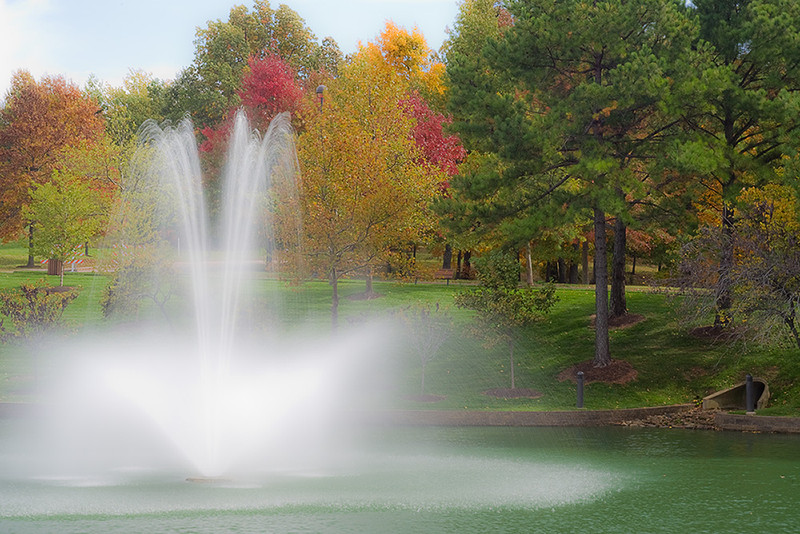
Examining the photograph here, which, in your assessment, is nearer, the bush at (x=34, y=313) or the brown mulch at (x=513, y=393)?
the brown mulch at (x=513, y=393)

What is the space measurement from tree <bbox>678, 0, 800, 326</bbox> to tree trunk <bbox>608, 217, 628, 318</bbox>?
4.81 m

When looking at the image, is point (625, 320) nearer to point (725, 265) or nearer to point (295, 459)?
point (725, 265)

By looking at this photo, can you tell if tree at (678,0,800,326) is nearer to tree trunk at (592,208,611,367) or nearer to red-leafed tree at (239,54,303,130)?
tree trunk at (592,208,611,367)

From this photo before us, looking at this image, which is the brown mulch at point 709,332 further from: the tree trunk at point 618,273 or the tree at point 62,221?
the tree at point 62,221

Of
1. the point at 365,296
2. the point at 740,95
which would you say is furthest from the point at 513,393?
the point at 365,296

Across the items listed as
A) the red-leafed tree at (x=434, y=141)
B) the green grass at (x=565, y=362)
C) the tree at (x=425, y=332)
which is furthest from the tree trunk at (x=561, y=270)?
the tree at (x=425, y=332)

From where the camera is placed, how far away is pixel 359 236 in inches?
1362

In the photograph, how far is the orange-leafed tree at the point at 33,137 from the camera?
6394 cm

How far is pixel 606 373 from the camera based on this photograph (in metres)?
32.0

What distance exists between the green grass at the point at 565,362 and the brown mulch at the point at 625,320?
360 mm

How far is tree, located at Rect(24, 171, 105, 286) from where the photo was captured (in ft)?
161

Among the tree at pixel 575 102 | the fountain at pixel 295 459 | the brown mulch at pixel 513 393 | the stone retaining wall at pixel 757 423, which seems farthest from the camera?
the tree at pixel 575 102

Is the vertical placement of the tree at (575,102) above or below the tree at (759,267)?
above

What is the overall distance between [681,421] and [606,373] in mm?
4637
